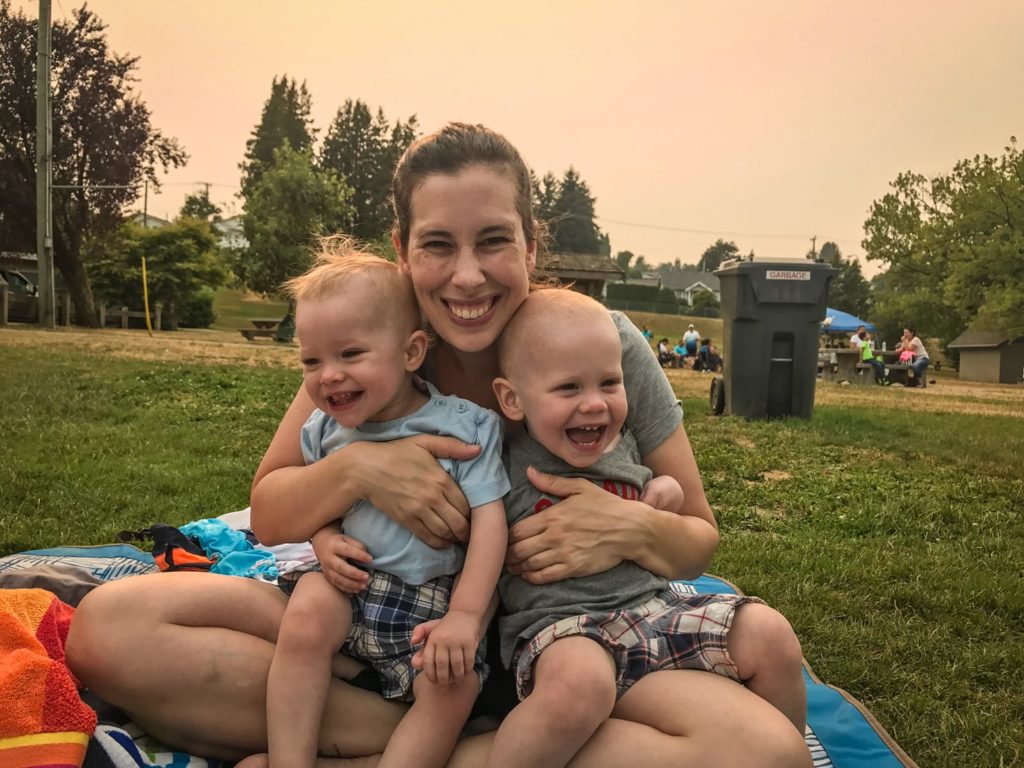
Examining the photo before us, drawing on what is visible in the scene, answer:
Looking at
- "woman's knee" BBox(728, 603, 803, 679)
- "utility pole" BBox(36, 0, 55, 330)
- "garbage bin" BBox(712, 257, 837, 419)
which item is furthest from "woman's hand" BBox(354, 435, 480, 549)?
"utility pole" BBox(36, 0, 55, 330)

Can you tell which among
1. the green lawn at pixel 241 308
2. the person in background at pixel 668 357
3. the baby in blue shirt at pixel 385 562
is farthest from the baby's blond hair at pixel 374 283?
the green lawn at pixel 241 308

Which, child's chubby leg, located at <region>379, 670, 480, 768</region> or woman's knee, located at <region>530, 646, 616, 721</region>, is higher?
woman's knee, located at <region>530, 646, 616, 721</region>

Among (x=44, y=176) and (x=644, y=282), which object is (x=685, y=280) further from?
(x=44, y=176)

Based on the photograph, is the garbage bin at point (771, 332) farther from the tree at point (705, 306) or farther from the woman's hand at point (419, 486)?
the tree at point (705, 306)

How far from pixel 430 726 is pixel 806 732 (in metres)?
1.40

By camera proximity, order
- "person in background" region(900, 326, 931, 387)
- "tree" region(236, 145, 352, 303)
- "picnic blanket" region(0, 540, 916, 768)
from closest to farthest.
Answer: "picnic blanket" region(0, 540, 916, 768)
"person in background" region(900, 326, 931, 387)
"tree" region(236, 145, 352, 303)

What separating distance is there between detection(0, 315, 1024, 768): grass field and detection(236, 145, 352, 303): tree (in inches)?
700

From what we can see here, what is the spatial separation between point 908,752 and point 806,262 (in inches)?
265

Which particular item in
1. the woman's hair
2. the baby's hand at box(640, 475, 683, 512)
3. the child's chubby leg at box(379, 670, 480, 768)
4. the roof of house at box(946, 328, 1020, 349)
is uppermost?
the roof of house at box(946, 328, 1020, 349)

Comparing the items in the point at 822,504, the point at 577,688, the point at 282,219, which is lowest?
the point at 822,504

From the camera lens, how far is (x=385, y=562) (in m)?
1.93

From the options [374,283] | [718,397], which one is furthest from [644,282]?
[374,283]

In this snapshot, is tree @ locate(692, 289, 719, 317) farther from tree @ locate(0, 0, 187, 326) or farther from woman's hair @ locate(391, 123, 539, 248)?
woman's hair @ locate(391, 123, 539, 248)

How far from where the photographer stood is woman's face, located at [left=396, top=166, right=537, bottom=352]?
2.04 metres
